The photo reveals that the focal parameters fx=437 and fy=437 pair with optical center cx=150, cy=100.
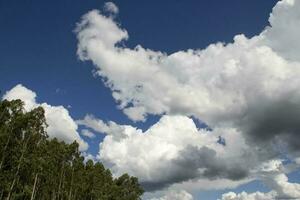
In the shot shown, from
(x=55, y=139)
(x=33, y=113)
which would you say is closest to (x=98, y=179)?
(x=55, y=139)

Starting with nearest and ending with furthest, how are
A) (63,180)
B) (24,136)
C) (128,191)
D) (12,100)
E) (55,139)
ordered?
(12,100) → (24,136) → (55,139) → (63,180) → (128,191)

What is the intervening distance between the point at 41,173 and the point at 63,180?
18.9m

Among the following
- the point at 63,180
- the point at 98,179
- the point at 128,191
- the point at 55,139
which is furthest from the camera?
the point at 128,191

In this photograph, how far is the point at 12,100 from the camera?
162 feet

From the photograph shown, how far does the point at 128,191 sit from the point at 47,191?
59329 mm

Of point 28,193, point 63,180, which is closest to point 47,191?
point 63,180

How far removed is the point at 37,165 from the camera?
52.9m

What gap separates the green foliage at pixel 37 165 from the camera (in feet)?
163

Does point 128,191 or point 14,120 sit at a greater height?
point 128,191

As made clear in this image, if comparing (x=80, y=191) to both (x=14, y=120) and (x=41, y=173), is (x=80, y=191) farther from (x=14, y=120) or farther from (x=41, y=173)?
(x=14, y=120)

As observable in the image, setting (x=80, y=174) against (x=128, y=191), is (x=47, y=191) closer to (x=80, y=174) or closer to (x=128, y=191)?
(x=80, y=174)

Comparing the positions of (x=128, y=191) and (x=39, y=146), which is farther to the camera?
(x=128, y=191)

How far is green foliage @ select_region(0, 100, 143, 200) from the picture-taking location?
49.6 metres

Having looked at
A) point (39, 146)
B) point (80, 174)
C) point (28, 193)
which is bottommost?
point (28, 193)
